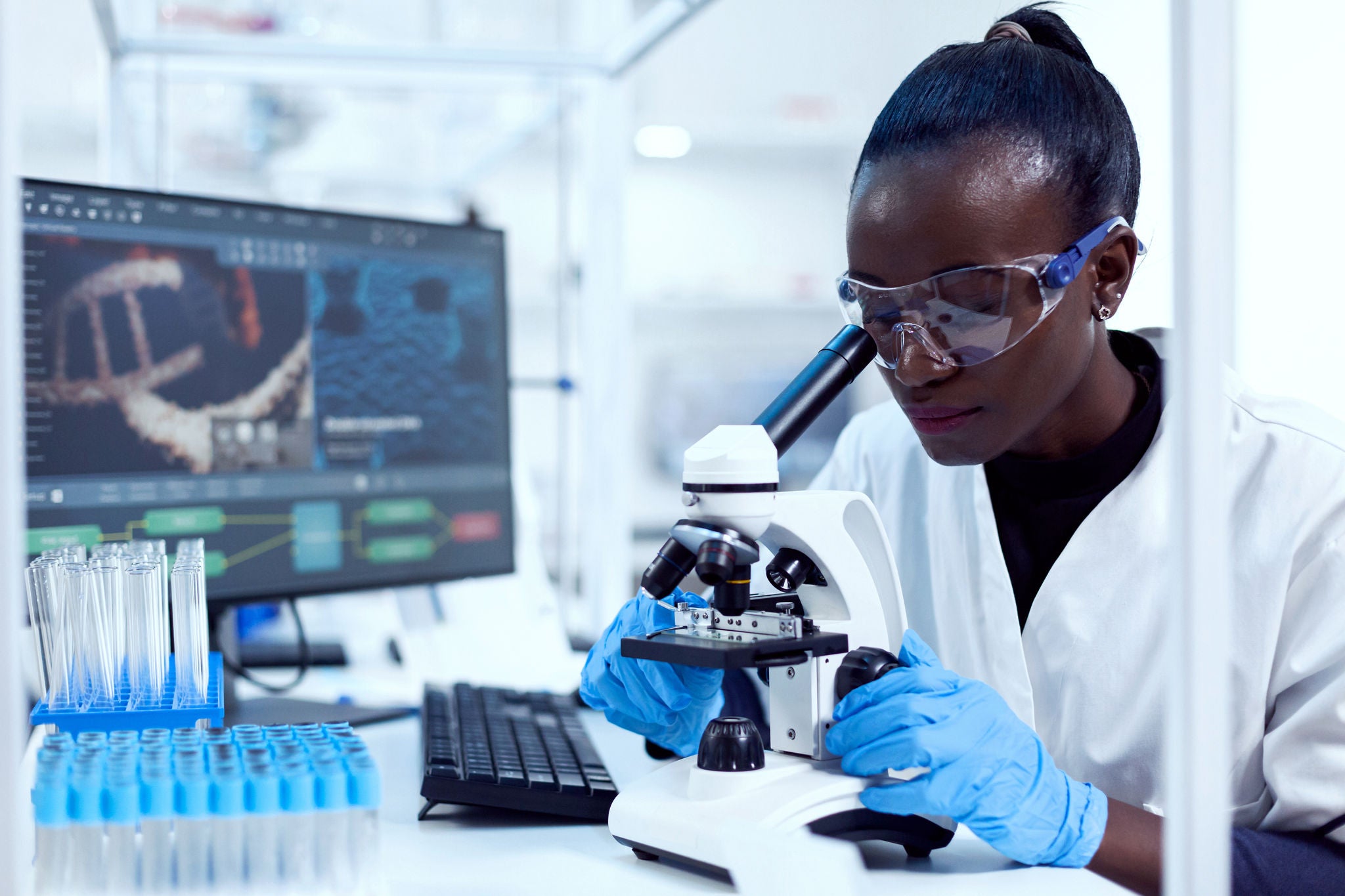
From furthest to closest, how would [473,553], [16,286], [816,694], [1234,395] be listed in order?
[473,553] < [1234,395] < [816,694] < [16,286]

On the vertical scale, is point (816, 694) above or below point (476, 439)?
below

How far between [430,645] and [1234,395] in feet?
3.52

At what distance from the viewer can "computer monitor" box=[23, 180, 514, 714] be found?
112 centimetres

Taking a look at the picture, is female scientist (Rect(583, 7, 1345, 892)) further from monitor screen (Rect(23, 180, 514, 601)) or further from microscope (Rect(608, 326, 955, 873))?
monitor screen (Rect(23, 180, 514, 601))

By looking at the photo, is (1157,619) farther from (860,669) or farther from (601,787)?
→ (601,787)

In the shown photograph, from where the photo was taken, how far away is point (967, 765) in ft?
2.57

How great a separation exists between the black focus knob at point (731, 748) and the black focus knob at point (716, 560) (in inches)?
5.0

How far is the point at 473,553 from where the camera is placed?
1.41m

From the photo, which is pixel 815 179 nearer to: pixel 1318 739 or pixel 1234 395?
pixel 1234 395

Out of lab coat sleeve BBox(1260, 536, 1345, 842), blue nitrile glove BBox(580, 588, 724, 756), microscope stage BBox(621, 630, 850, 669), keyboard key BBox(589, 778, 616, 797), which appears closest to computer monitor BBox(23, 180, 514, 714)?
blue nitrile glove BBox(580, 588, 724, 756)

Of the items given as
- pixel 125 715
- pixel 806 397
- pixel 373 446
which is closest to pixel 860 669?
pixel 806 397

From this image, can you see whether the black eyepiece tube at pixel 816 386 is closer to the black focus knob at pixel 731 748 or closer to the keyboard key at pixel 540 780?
the black focus knob at pixel 731 748

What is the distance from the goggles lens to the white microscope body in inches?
6.5

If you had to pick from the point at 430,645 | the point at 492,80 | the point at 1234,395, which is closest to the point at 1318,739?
the point at 1234,395
